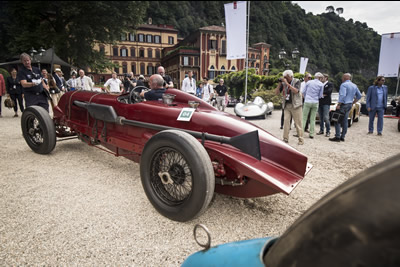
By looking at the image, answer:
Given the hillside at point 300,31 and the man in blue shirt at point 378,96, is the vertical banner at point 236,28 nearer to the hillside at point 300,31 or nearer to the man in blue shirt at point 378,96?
the man in blue shirt at point 378,96

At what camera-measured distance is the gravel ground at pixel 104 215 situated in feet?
6.34

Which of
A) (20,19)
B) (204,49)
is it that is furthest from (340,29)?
(20,19)

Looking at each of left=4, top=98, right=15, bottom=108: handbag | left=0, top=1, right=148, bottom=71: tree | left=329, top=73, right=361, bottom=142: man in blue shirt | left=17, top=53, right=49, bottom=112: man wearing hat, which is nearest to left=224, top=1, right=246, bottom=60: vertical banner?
left=329, top=73, right=361, bottom=142: man in blue shirt

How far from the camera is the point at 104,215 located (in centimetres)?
247

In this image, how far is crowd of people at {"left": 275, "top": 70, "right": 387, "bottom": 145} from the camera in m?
5.52

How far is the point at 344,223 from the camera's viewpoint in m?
0.55

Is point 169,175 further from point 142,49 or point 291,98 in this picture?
point 142,49

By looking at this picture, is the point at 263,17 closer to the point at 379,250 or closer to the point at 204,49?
the point at 204,49

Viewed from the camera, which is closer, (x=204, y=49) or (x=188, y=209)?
(x=188, y=209)

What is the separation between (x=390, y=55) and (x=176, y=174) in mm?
13167

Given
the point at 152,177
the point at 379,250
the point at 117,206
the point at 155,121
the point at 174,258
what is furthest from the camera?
the point at 155,121

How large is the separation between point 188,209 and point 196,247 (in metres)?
0.32

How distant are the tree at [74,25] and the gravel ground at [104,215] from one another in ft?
65.1

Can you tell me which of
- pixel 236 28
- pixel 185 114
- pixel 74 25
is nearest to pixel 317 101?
pixel 185 114
